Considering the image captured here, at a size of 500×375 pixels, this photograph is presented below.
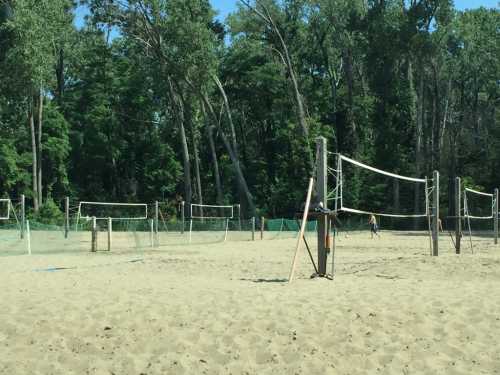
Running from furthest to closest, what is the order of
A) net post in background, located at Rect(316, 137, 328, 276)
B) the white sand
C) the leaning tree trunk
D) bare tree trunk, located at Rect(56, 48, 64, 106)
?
bare tree trunk, located at Rect(56, 48, 64, 106) → the leaning tree trunk → net post in background, located at Rect(316, 137, 328, 276) → the white sand

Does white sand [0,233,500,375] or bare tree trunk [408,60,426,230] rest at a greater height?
bare tree trunk [408,60,426,230]

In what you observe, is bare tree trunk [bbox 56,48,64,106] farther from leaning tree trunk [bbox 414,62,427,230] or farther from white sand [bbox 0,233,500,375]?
white sand [bbox 0,233,500,375]

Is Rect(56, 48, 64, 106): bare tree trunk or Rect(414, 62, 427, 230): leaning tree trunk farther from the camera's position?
Rect(56, 48, 64, 106): bare tree trunk

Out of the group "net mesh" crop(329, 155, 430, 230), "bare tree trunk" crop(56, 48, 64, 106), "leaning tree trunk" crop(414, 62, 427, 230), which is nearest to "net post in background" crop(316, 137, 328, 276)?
"net mesh" crop(329, 155, 430, 230)

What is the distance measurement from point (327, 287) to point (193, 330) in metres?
3.31

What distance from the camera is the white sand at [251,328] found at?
18.2 ft

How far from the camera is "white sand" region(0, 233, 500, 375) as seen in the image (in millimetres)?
5535

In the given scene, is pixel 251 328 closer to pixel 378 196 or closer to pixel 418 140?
pixel 418 140

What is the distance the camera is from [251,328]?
632 centimetres

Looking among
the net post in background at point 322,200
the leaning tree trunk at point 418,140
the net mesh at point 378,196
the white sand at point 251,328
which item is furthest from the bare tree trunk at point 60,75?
the white sand at point 251,328

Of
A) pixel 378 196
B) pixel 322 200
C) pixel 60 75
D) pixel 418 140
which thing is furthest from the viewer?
pixel 60 75

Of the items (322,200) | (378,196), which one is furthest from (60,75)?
(322,200)

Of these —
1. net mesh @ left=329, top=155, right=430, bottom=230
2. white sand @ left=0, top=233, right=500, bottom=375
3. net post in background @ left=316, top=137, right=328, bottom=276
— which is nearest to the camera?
white sand @ left=0, top=233, right=500, bottom=375

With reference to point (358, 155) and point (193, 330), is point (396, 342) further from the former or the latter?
point (358, 155)
